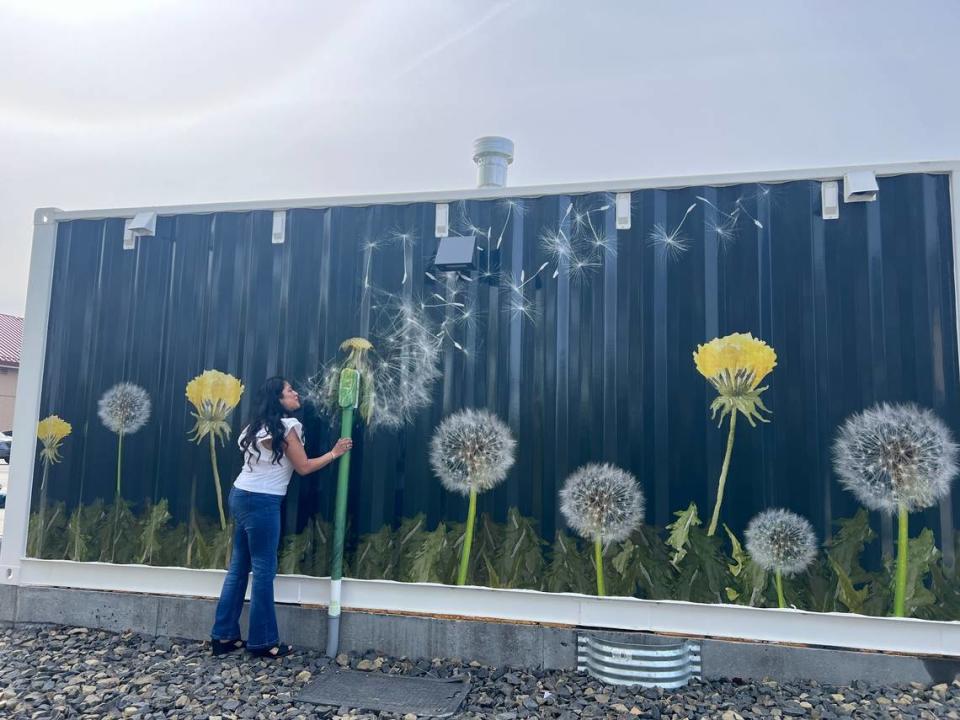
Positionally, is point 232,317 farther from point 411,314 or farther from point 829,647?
point 829,647

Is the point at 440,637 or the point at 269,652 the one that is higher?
the point at 440,637

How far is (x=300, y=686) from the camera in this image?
352cm

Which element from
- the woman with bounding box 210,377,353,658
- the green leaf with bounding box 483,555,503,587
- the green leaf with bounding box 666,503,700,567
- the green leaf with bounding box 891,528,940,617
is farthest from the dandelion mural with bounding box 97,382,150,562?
the green leaf with bounding box 891,528,940,617

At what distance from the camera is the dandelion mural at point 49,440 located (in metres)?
4.55

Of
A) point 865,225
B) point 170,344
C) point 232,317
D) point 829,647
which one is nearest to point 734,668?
point 829,647

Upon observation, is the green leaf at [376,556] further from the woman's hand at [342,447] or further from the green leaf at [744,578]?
the green leaf at [744,578]

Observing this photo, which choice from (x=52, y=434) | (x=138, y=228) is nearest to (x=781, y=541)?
(x=138, y=228)

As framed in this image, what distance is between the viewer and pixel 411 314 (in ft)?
13.6

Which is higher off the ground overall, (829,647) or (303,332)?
(303,332)

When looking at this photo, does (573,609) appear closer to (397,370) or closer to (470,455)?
(470,455)

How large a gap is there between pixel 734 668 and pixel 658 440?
1.25 metres

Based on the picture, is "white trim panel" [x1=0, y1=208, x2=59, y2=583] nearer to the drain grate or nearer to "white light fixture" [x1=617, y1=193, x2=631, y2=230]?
the drain grate

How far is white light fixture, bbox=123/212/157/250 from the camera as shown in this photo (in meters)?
4.53

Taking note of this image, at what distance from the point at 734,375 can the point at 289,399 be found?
2570 millimetres
